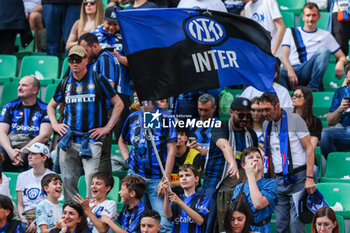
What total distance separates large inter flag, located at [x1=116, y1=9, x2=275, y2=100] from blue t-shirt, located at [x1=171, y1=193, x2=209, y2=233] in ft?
3.63

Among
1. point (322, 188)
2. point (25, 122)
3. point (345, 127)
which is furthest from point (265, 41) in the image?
point (25, 122)

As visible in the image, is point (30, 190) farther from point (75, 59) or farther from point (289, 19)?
point (289, 19)

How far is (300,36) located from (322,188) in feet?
9.89

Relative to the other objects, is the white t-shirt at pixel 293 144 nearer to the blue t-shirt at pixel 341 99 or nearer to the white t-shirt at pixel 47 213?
the blue t-shirt at pixel 341 99

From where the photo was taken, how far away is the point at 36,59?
12000mm

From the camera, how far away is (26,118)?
9.38 m

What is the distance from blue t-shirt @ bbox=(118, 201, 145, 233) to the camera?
761cm

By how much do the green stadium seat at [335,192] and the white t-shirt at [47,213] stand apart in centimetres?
279

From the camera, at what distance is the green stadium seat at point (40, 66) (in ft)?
39.1

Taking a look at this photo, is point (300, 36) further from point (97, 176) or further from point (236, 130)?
point (97, 176)

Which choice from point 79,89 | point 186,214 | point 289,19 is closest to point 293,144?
point 186,214

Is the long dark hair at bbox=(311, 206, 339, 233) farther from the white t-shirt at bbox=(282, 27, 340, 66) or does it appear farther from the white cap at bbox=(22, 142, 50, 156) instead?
the white t-shirt at bbox=(282, 27, 340, 66)

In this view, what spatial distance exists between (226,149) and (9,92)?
4511 mm

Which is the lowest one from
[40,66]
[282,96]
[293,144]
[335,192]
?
[335,192]
